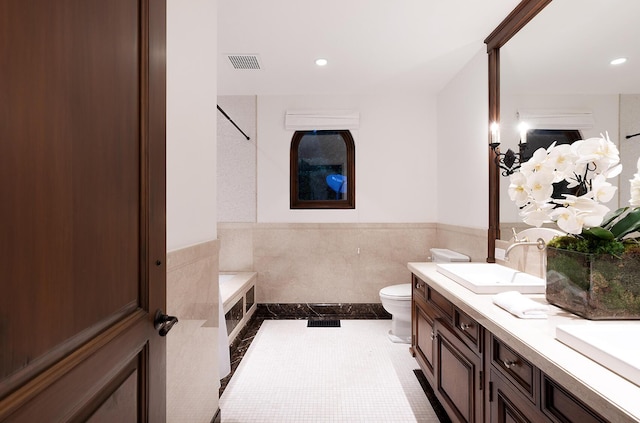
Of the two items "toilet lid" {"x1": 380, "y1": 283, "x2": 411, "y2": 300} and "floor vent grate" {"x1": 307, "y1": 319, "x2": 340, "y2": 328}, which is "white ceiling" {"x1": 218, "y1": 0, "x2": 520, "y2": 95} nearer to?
"toilet lid" {"x1": 380, "y1": 283, "x2": 411, "y2": 300}

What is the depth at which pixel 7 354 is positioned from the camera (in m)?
0.48

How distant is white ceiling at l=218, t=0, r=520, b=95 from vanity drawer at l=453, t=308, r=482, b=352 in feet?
6.02

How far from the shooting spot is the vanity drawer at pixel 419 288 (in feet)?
6.83

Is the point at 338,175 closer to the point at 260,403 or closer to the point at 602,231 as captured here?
the point at 260,403

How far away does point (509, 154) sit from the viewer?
191 centimetres

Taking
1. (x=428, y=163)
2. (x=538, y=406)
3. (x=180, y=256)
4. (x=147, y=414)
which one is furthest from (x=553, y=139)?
(x=147, y=414)

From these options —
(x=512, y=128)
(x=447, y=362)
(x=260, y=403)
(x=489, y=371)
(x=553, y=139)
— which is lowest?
(x=260, y=403)

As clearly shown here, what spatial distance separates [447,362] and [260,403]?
1180 millimetres

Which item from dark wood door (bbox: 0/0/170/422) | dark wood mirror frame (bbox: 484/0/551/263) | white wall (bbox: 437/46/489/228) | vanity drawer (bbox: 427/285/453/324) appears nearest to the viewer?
dark wood door (bbox: 0/0/170/422)

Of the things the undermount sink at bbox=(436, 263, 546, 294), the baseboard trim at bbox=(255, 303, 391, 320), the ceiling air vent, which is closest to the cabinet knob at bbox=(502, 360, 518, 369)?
the undermount sink at bbox=(436, 263, 546, 294)

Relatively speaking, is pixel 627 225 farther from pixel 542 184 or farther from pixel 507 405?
pixel 507 405

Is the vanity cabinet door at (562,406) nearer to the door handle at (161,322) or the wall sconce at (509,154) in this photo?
the door handle at (161,322)

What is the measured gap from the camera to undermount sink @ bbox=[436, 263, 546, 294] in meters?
1.52

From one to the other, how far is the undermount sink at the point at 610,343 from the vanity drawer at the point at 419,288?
105cm
